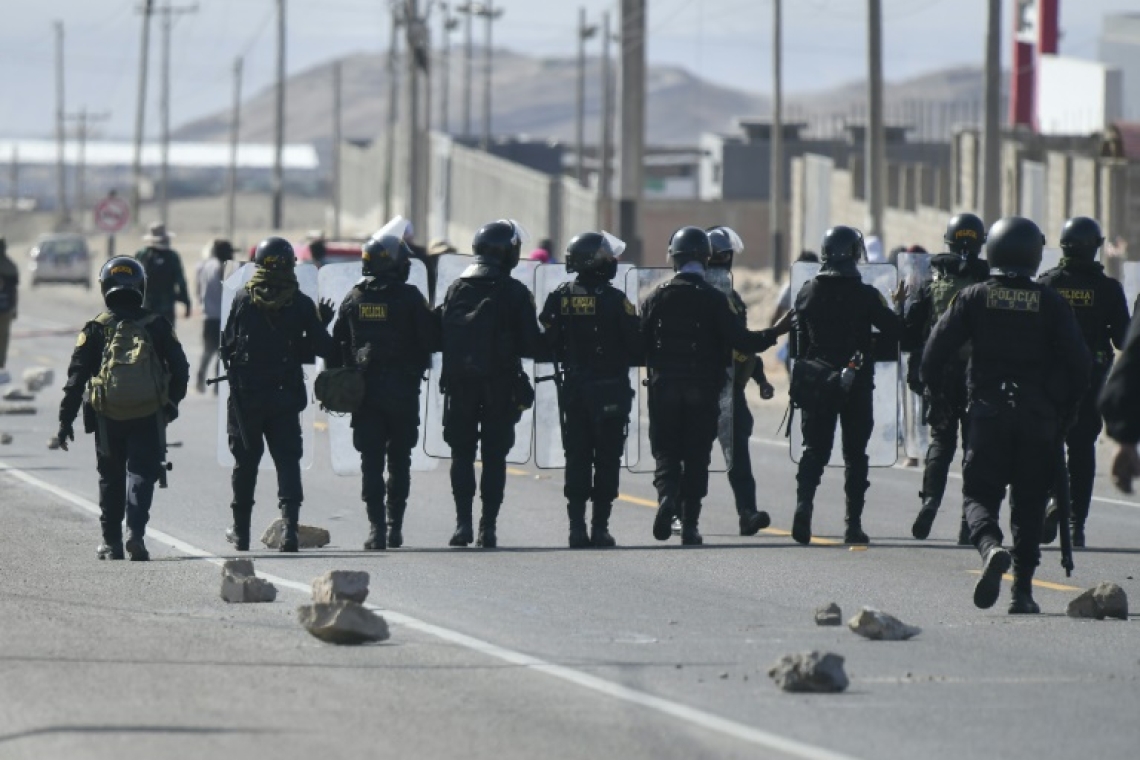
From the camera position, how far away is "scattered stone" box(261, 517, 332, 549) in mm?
14461

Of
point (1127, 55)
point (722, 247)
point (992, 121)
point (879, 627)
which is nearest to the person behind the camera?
point (879, 627)

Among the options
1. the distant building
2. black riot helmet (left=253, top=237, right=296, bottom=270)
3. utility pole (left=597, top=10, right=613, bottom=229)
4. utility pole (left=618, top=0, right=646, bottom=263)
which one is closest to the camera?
black riot helmet (left=253, top=237, right=296, bottom=270)

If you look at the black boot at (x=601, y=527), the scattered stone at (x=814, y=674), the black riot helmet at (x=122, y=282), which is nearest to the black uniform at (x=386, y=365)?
the black boot at (x=601, y=527)

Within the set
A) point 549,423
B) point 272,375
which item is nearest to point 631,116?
point 549,423

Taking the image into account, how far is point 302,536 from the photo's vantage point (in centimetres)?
1462

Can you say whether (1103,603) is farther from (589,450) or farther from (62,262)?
(62,262)

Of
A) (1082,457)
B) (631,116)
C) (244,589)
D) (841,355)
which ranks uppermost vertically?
(631,116)

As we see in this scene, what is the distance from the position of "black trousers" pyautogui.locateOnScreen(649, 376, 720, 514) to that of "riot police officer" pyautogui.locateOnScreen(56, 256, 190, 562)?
2.85 meters

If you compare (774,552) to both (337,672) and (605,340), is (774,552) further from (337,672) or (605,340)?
(337,672)

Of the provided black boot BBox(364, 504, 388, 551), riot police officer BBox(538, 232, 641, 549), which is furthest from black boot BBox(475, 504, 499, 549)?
black boot BBox(364, 504, 388, 551)

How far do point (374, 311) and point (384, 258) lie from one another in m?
0.32

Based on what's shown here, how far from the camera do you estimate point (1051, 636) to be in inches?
428

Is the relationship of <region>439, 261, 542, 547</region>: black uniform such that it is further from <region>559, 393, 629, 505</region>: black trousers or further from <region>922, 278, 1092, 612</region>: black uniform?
<region>922, 278, 1092, 612</region>: black uniform

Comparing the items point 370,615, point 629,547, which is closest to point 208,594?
point 370,615
